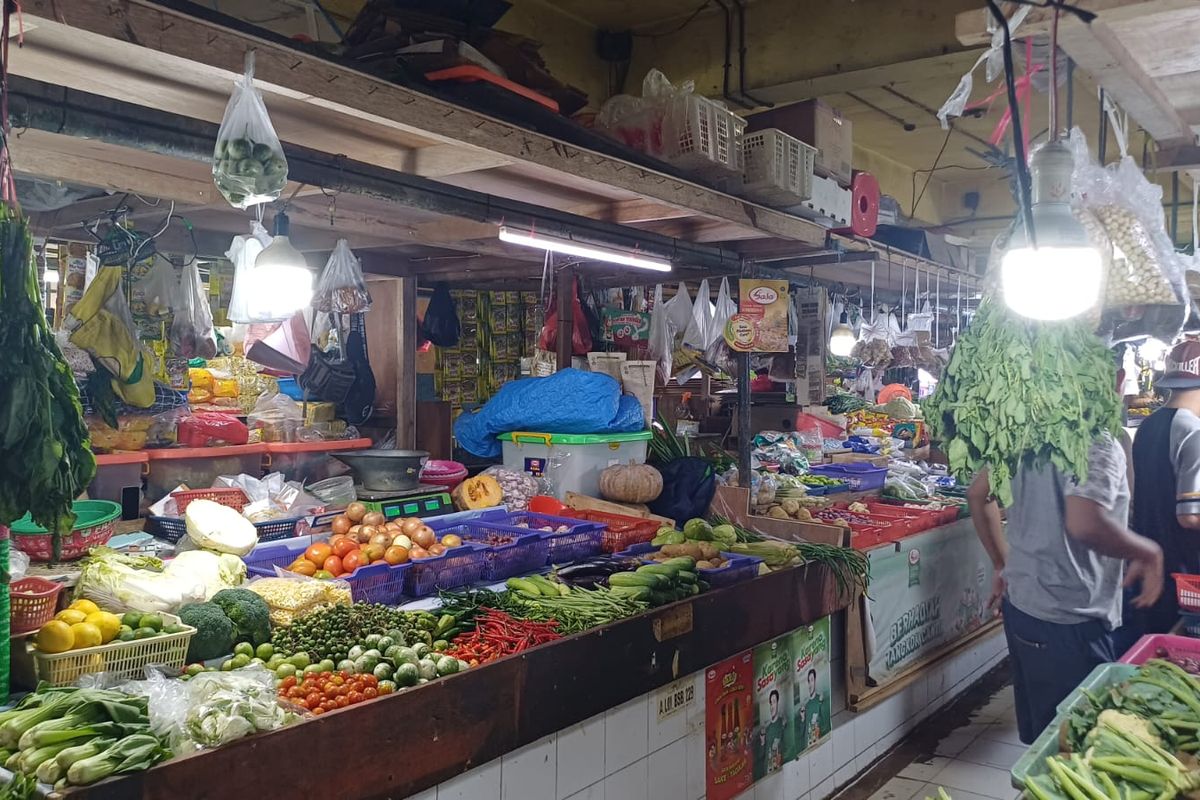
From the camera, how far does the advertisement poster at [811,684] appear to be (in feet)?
15.6

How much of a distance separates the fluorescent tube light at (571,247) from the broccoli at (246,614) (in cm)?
187

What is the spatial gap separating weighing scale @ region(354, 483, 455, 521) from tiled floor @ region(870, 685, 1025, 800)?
2.99m

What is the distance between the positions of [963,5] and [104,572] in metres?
6.01

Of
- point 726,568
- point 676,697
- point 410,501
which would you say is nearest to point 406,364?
point 410,501

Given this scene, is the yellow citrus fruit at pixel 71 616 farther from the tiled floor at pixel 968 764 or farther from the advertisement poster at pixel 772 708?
the tiled floor at pixel 968 764

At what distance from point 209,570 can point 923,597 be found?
478cm

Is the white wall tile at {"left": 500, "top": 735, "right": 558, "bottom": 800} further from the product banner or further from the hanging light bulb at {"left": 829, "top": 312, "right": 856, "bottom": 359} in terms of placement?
the hanging light bulb at {"left": 829, "top": 312, "right": 856, "bottom": 359}

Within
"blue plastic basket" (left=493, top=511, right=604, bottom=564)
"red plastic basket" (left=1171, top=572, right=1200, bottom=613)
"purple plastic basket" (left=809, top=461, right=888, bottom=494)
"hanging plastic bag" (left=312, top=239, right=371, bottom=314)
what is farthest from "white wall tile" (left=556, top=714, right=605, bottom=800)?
"purple plastic basket" (left=809, top=461, right=888, bottom=494)

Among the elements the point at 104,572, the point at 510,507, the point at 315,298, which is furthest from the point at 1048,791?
the point at 315,298

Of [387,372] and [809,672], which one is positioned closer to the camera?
[809,672]

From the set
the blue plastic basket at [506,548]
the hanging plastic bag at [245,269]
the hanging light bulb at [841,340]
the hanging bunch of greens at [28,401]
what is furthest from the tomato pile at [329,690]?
the hanging light bulb at [841,340]

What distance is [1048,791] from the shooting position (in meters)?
2.38

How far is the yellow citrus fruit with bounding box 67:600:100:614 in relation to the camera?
274 cm

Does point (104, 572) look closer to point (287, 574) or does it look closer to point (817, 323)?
point (287, 574)
